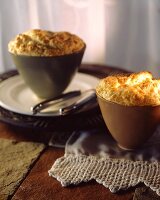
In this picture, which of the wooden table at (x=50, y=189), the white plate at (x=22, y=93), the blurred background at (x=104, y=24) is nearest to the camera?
the wooden table at (x=50, y=189)

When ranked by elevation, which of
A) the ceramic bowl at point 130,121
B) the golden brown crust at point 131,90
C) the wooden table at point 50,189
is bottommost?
the wooden table at point 50,189

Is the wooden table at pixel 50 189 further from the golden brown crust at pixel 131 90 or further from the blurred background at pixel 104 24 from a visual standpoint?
the blurred background at pixel 104 24

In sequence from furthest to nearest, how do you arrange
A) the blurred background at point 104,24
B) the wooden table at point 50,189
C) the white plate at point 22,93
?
1. the blurred background at point 104,24
2. the white plate at point 22,93
3. the wooden table at point 50,189

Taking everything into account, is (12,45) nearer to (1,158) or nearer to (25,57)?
(25,57)

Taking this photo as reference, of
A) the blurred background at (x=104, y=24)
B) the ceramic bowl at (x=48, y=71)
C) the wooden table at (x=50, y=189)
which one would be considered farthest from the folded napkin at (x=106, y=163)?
the blurred background at (x=104, y=24)

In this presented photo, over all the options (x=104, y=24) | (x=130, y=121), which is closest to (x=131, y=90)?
(x=130, y=121)

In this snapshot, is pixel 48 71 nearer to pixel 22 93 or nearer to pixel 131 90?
pixel 22 93

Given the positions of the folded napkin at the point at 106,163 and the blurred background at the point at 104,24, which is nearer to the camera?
the folded napkin at the point at 106,163

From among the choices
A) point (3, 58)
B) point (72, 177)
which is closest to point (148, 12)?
point (3, 58)

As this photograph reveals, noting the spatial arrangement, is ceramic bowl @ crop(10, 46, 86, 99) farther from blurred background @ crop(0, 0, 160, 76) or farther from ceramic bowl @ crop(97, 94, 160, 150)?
blurred background @ crop(0, 0, 160, 76)
